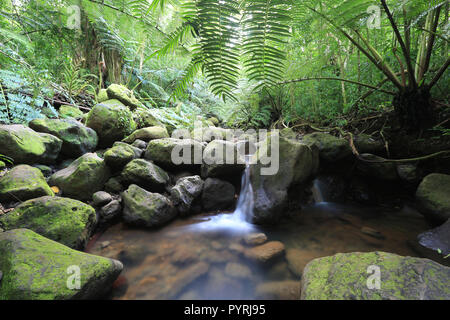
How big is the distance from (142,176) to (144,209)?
53cm

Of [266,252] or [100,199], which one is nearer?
[266,252]

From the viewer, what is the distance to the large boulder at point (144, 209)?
7.92ft

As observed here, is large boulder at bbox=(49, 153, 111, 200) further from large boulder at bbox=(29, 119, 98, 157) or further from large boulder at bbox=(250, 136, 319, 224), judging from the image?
large boulder at bbox=(250, 136, 319, 224)

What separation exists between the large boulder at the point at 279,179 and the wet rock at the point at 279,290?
1.02 m

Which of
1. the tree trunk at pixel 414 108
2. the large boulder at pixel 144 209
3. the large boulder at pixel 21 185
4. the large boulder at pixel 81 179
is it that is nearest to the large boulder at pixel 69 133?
the large boulder at pixel 81 179

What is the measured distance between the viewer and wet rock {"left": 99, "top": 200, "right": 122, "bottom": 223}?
2.38 meters

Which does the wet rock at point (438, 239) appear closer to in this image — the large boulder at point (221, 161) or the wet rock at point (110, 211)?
the large boulder at point (221, 161)

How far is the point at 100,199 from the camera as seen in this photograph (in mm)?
2422

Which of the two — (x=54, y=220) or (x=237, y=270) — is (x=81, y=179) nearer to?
(x=54, y=220)

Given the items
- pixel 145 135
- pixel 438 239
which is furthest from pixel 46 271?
pixel 438 239

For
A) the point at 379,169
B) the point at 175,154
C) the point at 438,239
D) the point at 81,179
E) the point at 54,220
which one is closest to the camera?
the point at 54,220

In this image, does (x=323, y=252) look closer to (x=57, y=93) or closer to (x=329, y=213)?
(x=329, y=213)

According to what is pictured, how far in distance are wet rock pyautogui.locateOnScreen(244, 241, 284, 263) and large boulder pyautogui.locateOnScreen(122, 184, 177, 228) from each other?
3.81 feet
